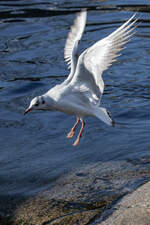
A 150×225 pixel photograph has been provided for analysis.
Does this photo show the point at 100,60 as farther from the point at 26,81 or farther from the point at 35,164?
the point at 26,81

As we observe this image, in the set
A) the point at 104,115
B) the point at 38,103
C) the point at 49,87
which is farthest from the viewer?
the point at 49,87

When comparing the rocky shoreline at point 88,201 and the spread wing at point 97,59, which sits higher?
the spread wing at point 97,59

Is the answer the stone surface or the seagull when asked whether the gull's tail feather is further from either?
the stone surface

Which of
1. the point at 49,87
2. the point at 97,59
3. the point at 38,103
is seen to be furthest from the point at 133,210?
the point at 49,87

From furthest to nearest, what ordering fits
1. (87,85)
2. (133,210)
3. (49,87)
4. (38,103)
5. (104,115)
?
(49,87) → (87,85) → (38,103) → (104,115) → (133,210)

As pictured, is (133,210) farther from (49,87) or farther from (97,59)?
(49,87)

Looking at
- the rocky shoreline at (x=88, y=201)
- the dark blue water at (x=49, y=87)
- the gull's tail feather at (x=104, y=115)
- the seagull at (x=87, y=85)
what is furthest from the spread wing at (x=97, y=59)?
the dark blue water at (x=49, y=87)

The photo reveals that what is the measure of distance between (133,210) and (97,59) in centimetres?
234

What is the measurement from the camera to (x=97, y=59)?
23.9 feet

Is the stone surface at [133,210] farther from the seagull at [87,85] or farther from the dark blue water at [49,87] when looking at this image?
the dark blue water at [49,87]

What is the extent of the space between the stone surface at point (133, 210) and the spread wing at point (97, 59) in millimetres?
1767

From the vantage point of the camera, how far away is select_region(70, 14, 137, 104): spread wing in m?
7.16

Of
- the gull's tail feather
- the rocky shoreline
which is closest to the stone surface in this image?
the rocky shoreline

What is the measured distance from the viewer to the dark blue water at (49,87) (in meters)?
8.67
